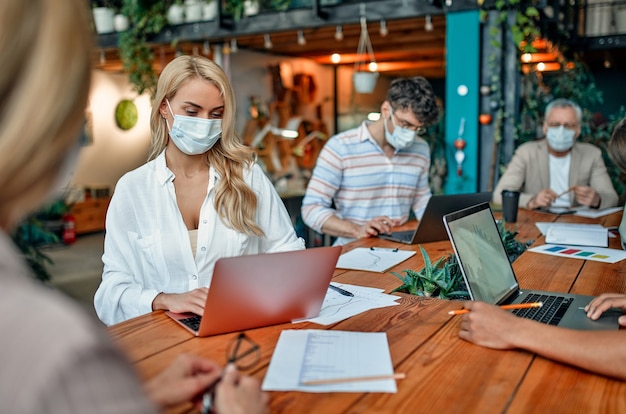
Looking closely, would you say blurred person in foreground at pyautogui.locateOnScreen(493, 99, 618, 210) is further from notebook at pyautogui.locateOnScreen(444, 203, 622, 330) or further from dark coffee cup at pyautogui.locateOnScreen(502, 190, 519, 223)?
notebook at pyautogui.locateOnScreen(444, 203, 622, 330)

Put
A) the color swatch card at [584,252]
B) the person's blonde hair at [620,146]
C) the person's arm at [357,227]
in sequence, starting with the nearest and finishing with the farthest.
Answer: the color swatch card at [584,252]
the person's blonde hair at [620,146]
the person's arm at [357,227]

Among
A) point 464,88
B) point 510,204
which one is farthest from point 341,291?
point 464,88

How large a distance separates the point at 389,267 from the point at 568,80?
5077 mm

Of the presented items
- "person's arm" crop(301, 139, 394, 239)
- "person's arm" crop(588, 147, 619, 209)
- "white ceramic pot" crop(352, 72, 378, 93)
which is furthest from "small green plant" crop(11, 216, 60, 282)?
"person's arm" crop(588, 147, 619, 209)

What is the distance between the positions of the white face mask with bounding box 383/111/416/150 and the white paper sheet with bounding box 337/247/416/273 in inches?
35.5

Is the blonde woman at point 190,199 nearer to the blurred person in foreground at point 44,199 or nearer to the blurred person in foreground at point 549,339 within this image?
the blurred person in foreground at point 549,339

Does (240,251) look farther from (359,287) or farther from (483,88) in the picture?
(483,88)

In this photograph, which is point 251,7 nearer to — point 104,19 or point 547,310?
point 104,19

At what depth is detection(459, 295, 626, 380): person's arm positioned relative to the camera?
124cm

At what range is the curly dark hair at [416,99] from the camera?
3.22 m

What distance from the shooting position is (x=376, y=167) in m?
3.42

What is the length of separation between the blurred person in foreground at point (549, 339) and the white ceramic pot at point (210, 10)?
597 cm

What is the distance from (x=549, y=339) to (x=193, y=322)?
0.85 metres

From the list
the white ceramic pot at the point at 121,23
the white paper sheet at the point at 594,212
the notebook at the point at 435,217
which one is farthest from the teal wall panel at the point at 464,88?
the white ceramic pot at the point at 121,23
